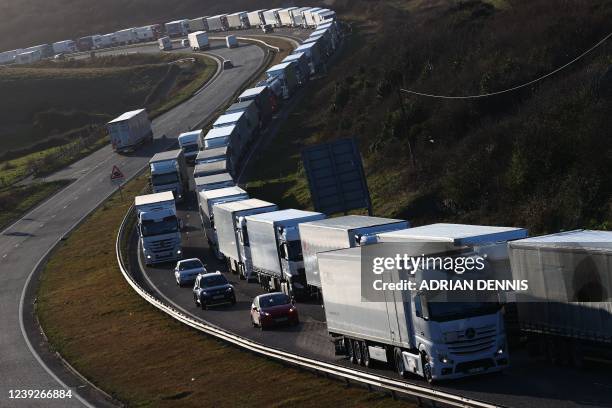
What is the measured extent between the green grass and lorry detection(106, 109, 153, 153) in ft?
26.3

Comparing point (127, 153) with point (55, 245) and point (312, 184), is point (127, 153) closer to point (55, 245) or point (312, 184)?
point (55, 245)

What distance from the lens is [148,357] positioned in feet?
126

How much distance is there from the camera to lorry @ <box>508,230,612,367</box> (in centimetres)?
2466

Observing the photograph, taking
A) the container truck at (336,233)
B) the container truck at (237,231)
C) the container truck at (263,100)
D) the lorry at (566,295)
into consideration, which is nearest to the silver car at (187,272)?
the container truck at (237,231)

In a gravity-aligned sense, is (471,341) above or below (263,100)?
above

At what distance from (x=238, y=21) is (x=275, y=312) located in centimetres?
15060

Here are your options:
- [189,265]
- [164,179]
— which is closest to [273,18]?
[164,179]

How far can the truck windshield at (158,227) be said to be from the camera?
2408 inches

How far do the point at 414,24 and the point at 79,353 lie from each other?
72.0 meters

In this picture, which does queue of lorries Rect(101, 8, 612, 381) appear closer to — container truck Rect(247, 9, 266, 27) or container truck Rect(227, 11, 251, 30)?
container truck Rect(247, 9, 266, 27)

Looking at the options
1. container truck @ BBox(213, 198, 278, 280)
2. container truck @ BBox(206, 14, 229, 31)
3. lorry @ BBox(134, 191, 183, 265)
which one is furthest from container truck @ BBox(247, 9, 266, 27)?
container truck @ BBox(213, 198, 278, 280)

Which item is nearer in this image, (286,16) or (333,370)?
(333,370)

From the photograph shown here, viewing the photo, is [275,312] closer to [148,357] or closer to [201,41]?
[148,357]

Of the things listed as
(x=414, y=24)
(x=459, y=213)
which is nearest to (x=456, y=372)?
(x=459, y=213)
